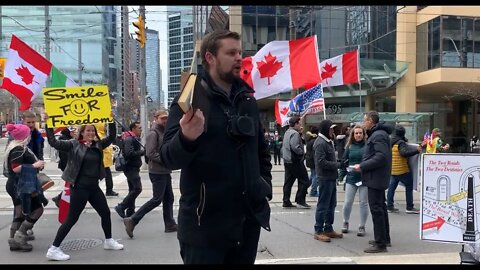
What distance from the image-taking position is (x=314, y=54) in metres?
11.1

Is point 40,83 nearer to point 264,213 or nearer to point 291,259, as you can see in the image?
point 291,259

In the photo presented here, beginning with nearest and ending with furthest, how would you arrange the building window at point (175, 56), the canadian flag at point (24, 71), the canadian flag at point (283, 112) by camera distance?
the canadian flag at point (24, 71) → the canadian flag at point (283, 112) → the building window at point (175, 56)

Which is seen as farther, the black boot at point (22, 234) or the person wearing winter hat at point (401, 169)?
the person wearing winter hat at point (401, 169)

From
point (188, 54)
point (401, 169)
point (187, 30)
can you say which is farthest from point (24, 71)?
point (188, 54)

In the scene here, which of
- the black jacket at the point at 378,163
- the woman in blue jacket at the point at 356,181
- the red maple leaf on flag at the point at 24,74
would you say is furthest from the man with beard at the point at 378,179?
the red maple leaf on flag at the point at 24,74

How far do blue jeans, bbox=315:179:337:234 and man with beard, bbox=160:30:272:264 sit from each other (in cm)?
449

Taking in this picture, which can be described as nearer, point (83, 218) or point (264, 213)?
point (264, 213)

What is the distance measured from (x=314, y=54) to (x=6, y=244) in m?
7.41

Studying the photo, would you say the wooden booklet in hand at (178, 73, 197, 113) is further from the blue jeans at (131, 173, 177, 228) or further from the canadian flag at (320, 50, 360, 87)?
the canadian flag at (320, 50, 360, 87)

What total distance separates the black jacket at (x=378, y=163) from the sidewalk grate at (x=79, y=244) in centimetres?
384

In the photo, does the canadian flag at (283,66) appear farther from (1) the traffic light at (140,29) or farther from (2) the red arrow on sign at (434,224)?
(1) the traffic light at (140,29)

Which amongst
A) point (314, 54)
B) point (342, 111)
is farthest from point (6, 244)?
point (342, 111)

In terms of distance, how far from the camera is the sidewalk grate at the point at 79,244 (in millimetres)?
6625

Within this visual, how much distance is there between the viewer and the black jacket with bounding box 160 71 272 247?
2459 millimetres
